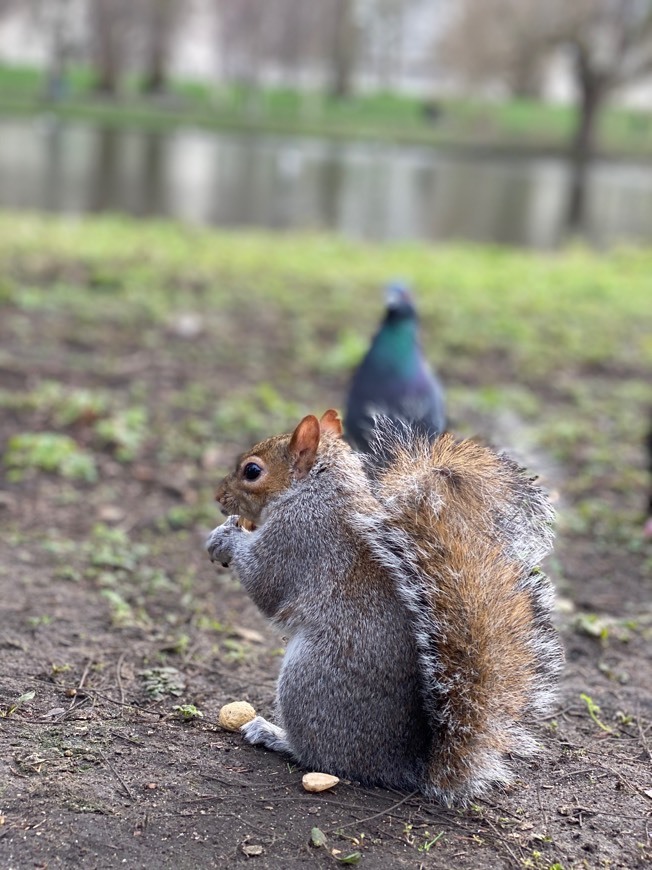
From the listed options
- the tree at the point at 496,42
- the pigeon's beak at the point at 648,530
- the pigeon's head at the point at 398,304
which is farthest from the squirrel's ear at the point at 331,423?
the tree at the point at 496,42

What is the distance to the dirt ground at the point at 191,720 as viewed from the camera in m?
1.88

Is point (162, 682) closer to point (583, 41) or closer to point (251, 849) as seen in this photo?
point (251, 849)

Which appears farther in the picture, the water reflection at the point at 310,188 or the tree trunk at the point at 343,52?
the tree trunk at the point at 343,52

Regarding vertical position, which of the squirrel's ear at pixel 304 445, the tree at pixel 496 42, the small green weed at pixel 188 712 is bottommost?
the small green weed at pixel 188 712

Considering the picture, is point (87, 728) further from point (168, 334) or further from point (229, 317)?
point (229, 317)

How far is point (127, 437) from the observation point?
426 cm

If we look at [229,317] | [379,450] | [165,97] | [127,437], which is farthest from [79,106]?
[379,450]

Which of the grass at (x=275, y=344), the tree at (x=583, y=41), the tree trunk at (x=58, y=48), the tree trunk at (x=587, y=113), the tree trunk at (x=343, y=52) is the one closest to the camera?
the grass at (x=275, y=344)

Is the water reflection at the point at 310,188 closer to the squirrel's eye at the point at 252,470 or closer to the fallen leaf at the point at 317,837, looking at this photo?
the squirrel's eye at the point at 252,470

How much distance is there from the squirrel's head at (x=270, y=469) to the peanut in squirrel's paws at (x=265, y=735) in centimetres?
44

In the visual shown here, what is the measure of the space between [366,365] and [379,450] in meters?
1.77

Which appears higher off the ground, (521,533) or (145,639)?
(521,533)

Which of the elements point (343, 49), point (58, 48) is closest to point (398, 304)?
point (58, 48)

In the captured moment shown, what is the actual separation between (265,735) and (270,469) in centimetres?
57
